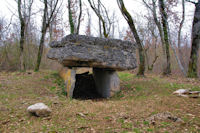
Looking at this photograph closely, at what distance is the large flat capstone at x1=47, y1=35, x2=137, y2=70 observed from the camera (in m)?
5.30

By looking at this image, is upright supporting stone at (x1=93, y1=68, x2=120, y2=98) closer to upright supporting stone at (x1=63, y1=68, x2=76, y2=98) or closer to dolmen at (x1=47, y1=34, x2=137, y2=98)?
dolmen at (x1=47, y1=34, x2=137, y2=98)

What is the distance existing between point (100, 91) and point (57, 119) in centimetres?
395

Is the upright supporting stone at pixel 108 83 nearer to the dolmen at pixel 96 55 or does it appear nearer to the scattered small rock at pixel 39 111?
the dolmen at pixel 96 55

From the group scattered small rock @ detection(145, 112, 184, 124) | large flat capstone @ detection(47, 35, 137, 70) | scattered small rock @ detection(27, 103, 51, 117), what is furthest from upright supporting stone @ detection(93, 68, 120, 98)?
scattered small rock @ detection(27, 103, 51, 117)

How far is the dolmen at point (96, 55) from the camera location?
5316 millimetres

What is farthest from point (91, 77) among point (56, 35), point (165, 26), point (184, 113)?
point (56, 35)

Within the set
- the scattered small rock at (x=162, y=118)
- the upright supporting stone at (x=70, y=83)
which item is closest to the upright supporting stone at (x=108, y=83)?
the upright supporting stone at (x=70, y=83)

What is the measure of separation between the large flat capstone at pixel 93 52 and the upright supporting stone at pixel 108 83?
0.68 metres

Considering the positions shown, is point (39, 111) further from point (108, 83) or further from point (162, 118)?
point (108, 83)

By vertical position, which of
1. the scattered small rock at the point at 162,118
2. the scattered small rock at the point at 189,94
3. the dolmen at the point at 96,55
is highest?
the dolmen at the point at 96,55

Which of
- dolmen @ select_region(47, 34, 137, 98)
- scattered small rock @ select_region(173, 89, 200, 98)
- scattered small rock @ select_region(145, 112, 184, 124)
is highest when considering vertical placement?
dolmen @ select_region(47, 34, 137, 98)

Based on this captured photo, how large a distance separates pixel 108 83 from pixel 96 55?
1.50 m

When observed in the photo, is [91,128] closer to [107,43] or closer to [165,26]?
[107,43]

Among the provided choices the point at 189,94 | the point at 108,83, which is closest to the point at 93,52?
the point at 108,83
